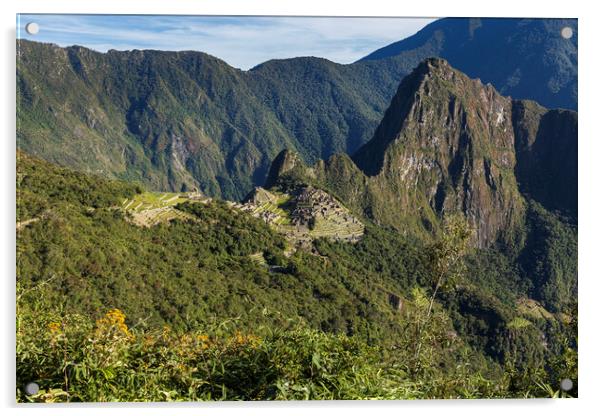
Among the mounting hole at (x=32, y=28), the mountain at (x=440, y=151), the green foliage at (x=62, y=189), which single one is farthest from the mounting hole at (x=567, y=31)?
the mountain at (x=440, y=151)

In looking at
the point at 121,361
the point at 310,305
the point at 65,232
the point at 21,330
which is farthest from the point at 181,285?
the point at 121,361

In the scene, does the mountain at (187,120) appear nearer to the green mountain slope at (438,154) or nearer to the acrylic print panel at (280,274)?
the green mountain slope at (438,154)

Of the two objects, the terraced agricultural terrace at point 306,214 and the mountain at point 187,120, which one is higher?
the mountain at point 187,120

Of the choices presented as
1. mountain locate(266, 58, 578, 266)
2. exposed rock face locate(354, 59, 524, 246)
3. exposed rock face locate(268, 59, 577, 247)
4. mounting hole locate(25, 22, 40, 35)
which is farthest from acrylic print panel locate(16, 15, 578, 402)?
exposed rock face locate(354, 59, 524, 246)

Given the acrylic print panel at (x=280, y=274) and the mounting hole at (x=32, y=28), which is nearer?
the acrylic print panel at (x=280, y=274)

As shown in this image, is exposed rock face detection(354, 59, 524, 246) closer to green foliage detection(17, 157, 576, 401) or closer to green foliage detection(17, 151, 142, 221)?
green foliage detection(17, 151, 142, 221)

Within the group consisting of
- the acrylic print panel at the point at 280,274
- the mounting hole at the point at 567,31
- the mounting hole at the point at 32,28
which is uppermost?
the mounting hole at the point at 567,31

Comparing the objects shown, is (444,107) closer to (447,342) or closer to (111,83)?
(447,342)
